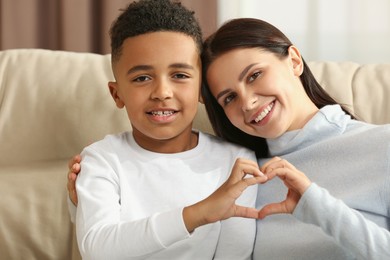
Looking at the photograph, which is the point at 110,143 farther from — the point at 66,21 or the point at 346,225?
the point at 66,21

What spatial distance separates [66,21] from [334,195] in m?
1.46

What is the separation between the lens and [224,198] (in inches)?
45.2

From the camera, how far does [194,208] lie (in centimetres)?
117

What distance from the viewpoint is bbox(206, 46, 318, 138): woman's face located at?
1374 mm

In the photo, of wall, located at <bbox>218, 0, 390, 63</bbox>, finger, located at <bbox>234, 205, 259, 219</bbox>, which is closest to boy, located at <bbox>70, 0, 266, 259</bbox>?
finger, located at <bbox>234, 205, 259, 219</bbox>

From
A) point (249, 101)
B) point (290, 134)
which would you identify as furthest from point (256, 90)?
point (290, 134)

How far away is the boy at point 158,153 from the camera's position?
129 cm

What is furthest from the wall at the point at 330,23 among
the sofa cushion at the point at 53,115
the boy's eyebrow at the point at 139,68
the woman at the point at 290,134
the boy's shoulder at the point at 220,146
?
the boy's eyebrow at the point at 139,68

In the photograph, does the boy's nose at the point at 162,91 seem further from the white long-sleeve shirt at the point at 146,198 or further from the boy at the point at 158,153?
the white long-sleeve shirt at the point at 146,198

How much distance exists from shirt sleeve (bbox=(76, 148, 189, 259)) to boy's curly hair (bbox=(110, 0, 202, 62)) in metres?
0.31

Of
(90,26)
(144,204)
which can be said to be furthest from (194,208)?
(90,26)

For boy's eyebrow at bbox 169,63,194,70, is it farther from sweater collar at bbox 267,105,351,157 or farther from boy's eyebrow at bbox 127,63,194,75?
sweater collar at bbox 267,105,351,157

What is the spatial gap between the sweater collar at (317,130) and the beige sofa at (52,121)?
29 centimetres

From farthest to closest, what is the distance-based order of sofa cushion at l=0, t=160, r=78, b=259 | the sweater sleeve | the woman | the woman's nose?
sofa cushion at l=0, t=160, r=78, b=259 < the woman's nose < the woman < the sweater sleeve
